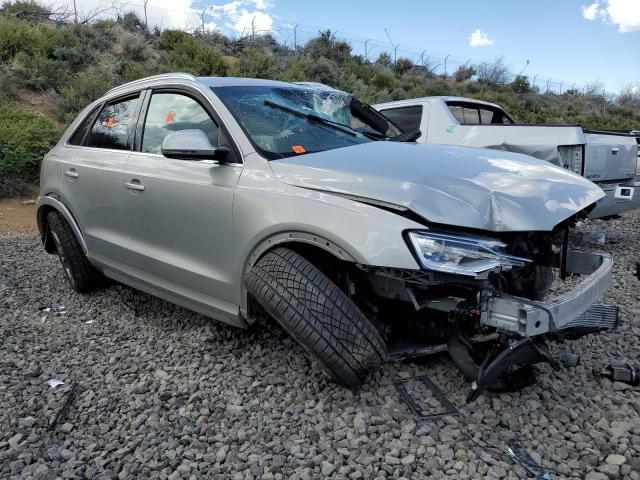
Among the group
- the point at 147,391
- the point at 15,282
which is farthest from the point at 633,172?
the point at 15,282

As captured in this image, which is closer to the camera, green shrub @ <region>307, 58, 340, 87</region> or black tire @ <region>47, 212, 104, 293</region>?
black tire @ <region>47, 212, 104, 293</region>

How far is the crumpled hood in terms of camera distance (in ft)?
8.30

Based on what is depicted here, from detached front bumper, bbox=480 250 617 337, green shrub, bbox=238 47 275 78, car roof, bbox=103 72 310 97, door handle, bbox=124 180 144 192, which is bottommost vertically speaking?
detached front bumper, bbox=480 250 617 337

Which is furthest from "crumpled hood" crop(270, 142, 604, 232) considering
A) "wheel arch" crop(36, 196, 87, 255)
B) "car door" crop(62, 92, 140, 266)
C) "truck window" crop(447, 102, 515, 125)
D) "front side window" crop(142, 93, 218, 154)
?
"truck window" crop(447, 102, 515, 125)

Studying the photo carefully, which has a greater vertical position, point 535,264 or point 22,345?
point 535,264

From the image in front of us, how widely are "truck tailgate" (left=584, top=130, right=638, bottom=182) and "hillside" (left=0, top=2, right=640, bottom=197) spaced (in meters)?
9.72

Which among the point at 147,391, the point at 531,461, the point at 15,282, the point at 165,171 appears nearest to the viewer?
the point at 531,461

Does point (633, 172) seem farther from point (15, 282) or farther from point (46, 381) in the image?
point (15, 282)

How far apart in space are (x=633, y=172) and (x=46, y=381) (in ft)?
20.3

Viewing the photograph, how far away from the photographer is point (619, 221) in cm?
811

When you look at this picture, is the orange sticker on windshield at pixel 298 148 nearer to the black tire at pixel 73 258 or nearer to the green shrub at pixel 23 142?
the black tire at pixel 73 258

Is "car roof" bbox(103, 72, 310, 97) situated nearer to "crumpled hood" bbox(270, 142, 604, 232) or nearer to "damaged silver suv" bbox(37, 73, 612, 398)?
"damaged silver suv" bbox(37, 73, 612, 398)

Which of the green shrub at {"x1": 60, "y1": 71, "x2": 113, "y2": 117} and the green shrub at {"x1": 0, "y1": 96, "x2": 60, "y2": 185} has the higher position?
the green shrub at {"x1": 60, "y1": 71, "x2": 113, "y2": 117}

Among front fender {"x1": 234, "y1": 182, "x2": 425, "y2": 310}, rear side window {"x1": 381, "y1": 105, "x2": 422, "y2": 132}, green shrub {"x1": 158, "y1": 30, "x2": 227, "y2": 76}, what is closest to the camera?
front fender {"x1": 234, "y1": 182, "x2": 425, "y2": 310}
